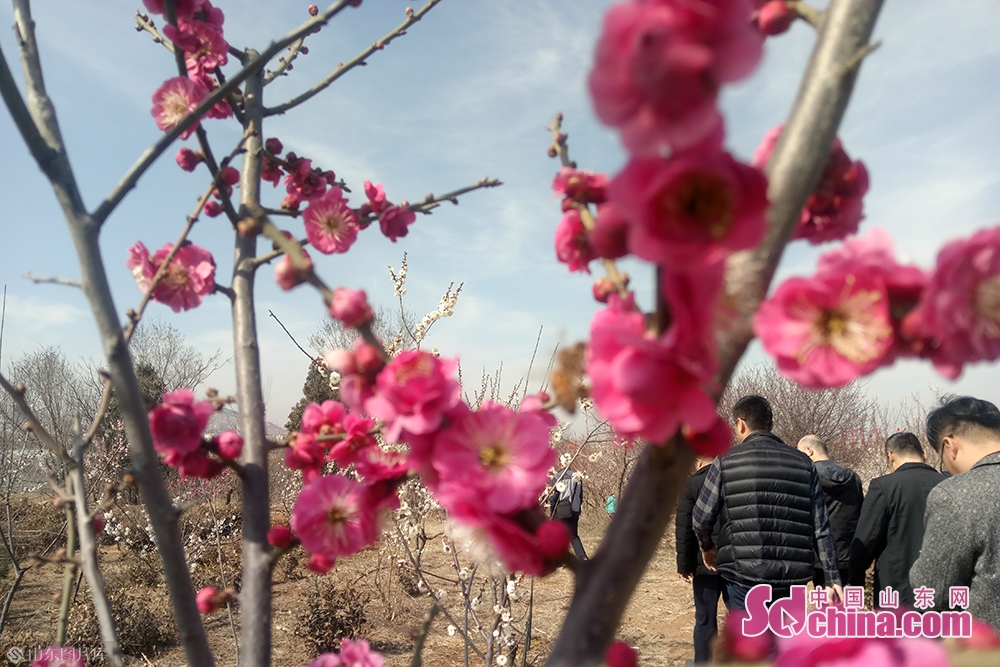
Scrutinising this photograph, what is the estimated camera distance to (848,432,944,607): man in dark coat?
412 centimetres

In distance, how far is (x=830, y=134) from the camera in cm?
60

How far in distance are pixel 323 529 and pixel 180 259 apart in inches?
32.6

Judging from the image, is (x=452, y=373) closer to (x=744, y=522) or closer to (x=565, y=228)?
(x=565, y=228)

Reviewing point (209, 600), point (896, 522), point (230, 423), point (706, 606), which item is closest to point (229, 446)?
point (209, 600)

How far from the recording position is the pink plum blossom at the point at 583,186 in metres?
0.86

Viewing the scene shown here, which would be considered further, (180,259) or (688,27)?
(180,259)

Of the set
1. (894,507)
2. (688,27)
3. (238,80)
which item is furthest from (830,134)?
(894,507)

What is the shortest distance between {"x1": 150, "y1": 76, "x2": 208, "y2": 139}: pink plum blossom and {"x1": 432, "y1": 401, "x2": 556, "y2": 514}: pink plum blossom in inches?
48.0

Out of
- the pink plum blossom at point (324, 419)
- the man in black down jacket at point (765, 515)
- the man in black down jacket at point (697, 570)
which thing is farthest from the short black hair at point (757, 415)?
the pink plum blossom at point (324, 419)

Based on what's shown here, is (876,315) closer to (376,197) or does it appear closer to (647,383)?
(647,383)

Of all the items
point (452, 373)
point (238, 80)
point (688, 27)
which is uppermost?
point (238, 80)

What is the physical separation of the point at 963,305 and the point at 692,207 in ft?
1.00

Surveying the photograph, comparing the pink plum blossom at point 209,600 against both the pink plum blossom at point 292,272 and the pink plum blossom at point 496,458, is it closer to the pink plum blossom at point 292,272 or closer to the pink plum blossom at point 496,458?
the pink plum blossom at point 292,272

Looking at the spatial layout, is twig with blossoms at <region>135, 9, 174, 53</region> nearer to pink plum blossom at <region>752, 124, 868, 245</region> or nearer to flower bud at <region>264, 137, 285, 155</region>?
flower bud at <region>264, 137, 285, 155</region>
